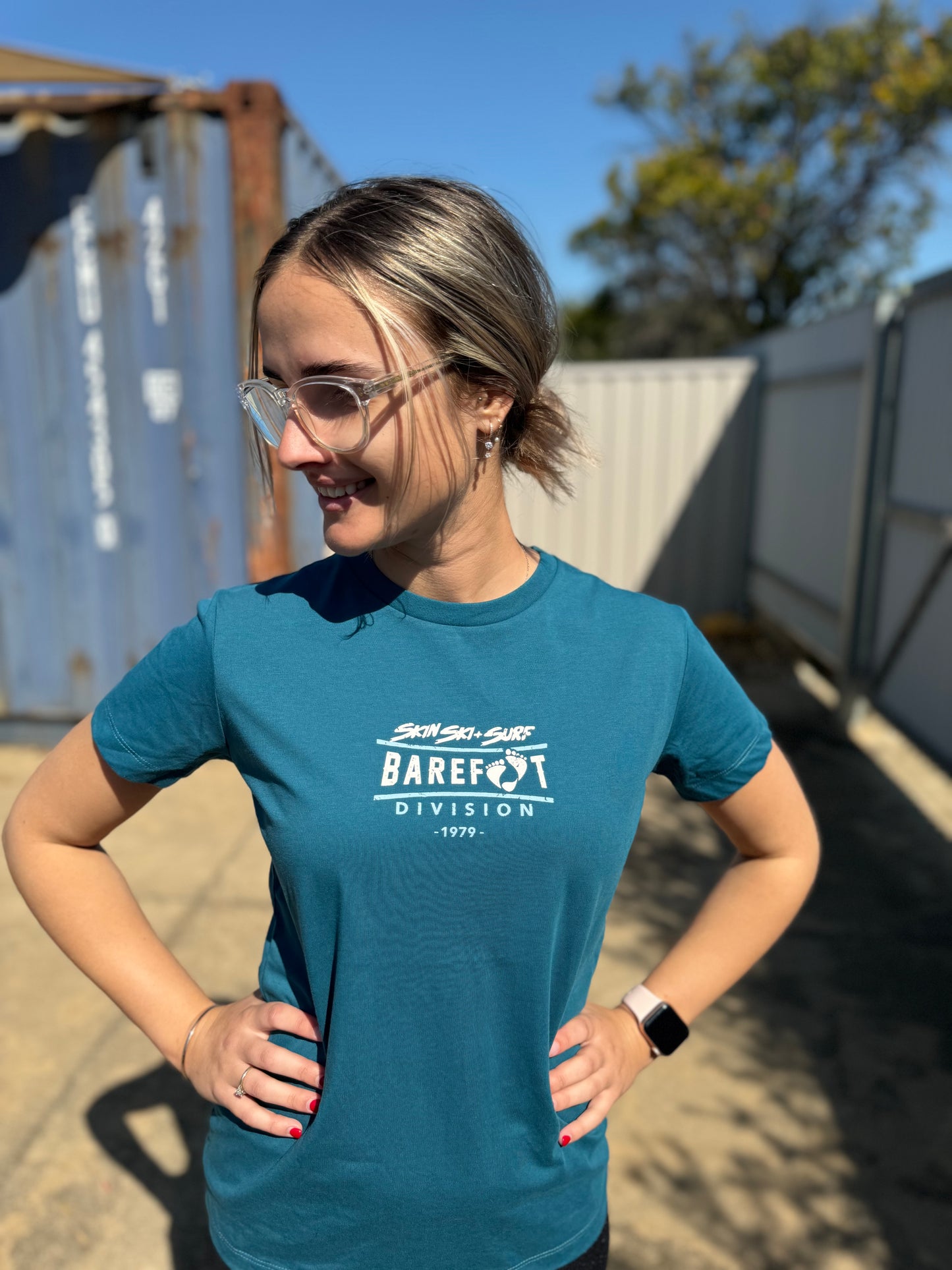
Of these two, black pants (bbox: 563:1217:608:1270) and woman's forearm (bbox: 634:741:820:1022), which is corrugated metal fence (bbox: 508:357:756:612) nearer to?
woman's forearm (bbox: 634:741:820:1022)

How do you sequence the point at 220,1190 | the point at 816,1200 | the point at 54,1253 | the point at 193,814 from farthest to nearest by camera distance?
1. the point at 193,814
2. the point at 816,1200
3. the point at 54,1253
4. the point at 220,1190

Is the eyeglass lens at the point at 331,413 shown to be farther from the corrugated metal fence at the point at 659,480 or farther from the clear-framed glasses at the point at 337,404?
the corrugated metal fence at the point at 659,480

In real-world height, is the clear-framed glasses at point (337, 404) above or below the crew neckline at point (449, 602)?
above

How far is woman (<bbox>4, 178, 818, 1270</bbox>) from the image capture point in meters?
1.09

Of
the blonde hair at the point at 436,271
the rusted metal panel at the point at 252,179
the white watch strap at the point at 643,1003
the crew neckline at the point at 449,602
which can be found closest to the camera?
the blonde hair at the point at 436,271

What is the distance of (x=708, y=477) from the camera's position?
9070mm

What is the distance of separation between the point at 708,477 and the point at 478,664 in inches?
328

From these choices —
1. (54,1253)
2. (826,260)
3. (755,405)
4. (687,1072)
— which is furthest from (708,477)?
(826,260)

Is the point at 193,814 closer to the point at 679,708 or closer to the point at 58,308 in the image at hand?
the point at 58,308

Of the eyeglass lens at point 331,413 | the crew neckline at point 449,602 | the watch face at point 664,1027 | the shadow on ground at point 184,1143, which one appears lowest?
the shadow on ground at point 184,1143

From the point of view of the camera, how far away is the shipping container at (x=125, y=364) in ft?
15.2

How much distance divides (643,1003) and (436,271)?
1.05m

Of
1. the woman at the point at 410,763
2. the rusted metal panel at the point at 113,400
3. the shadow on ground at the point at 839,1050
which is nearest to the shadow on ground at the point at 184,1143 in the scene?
the shadow on ground at the point at 839,1050

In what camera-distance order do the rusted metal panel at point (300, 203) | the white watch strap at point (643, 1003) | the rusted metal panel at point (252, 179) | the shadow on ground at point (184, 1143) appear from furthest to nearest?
the rusted metal panel at point (300, 203), the rusted metal panel at point (252, 179), the shadow on ground at point (184, 1143), the white watch strap at point (643, 1003)
